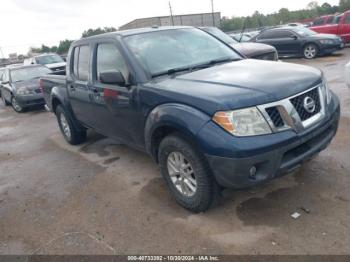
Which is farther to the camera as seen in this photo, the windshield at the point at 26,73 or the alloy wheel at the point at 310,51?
the alloy wheel at the point at 310,51

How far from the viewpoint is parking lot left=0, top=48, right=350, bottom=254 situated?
9.96 ft

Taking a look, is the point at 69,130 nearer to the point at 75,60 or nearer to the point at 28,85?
the point at 75,60

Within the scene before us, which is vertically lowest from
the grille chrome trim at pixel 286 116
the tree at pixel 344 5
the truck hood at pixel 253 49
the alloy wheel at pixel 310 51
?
the tree at pixel 344 5

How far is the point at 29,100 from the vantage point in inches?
442

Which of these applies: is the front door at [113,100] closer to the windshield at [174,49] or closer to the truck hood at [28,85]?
the windshield at [174,49]

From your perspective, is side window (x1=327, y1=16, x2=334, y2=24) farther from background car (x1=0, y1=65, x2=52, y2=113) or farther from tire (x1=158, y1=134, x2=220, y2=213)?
tire (x1=158, y1=134, x2=220, y2=213)

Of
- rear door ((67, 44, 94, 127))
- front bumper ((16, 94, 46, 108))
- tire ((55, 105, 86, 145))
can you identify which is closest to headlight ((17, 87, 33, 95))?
front bumper ((16, 94, 46, 108))

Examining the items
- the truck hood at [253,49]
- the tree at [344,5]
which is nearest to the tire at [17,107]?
the truck hood at [253,49]

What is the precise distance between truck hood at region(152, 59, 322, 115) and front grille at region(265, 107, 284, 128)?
0.26 feet

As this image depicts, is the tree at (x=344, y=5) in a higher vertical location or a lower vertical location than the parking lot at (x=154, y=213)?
lower

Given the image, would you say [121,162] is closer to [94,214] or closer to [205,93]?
[94,214]

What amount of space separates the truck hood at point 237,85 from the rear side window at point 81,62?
1775 mm

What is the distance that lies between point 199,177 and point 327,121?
1.38 metres

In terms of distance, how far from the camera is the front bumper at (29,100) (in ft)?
36.8
